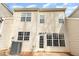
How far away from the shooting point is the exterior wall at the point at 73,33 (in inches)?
107

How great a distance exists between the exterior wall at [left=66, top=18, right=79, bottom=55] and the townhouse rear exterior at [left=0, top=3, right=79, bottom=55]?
31 mm

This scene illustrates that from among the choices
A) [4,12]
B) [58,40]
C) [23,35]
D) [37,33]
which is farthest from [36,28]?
[4,12]

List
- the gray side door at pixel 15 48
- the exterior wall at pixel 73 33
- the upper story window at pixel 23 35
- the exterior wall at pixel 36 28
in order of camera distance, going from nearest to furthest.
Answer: the gray side door at pixel 15 48 → the exterior wall at pixel 73 33 → the exterior wall at pixel 36 28 → the upper story window at pixel 23 35

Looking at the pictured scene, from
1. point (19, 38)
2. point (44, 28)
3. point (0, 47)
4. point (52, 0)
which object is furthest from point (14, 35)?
point (52, 0)

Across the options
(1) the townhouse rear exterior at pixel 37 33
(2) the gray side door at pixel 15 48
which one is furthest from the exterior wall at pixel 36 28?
(2) the gray side door at pixel 15 48

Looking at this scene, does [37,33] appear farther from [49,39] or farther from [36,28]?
[49,39]

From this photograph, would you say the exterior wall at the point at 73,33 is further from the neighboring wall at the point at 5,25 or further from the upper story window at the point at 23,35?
the neighboring wall at the point at 5,25

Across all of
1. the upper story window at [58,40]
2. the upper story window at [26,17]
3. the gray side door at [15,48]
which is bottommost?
the gray side door at [15,48]

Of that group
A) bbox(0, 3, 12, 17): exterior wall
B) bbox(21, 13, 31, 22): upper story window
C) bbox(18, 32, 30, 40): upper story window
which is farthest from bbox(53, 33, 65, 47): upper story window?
bbox(0, 3, 12, 17): exterior wall

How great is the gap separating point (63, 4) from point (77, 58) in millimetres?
1180

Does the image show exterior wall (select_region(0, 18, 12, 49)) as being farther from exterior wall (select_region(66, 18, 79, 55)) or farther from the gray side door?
exterior wall (select_region(66, 18, 79, 55))

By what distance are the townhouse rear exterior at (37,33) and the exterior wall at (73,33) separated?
3cm

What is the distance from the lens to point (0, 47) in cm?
275

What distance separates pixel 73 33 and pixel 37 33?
2.66ft
